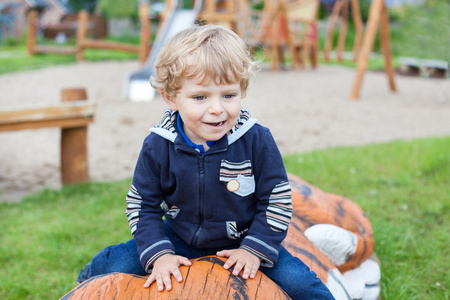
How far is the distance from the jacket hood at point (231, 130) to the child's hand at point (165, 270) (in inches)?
17.7

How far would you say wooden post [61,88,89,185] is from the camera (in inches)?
171

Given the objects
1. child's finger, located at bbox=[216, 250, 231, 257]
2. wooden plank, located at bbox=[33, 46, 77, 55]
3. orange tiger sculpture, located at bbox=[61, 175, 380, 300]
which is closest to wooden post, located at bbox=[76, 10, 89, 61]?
wooden plank, located at bbox=[33, 46, 77, 55]

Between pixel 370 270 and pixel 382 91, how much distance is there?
26.5 feet

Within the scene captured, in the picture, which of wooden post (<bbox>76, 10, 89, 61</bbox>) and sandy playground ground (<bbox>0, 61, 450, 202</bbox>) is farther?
wooden post (<bbox>76, 10, 89, 61</bbox>)

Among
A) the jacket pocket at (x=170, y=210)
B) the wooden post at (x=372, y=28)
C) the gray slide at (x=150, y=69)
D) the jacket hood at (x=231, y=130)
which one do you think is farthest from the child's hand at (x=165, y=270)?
the wooden post at (x=372, y=28)

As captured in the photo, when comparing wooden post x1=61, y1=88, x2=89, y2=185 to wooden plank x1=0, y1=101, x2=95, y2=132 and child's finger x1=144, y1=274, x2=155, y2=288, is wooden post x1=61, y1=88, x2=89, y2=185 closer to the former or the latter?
wooden plank x1=0, y1=101, x2=95, y2=132

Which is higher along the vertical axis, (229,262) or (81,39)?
(229,262)

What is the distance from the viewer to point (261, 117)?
729cm

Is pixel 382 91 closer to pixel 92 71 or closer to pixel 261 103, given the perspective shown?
pixel 261 103

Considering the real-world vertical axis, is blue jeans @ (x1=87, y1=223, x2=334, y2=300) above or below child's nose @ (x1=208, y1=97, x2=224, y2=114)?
below

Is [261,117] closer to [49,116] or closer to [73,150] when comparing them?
[73,150]

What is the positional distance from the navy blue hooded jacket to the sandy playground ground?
2949 millimetres

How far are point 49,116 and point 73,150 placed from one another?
0.51 metres

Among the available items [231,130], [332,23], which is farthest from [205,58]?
[332,23]
